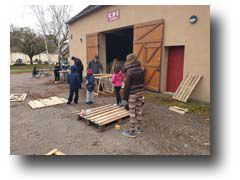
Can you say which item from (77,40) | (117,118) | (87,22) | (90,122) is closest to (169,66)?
(117,118)

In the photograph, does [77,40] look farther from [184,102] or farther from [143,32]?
[184,102]

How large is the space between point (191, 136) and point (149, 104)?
2.54 m

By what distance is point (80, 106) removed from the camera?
20.9 feet

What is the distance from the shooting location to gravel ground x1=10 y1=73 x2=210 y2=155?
343cm

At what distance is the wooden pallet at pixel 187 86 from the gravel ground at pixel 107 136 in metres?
1.27

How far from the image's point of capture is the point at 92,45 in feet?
40.4

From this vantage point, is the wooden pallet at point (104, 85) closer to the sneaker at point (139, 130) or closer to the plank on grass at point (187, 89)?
the plank on grass at point (187, 89)

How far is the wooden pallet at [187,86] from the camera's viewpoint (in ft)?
20.7

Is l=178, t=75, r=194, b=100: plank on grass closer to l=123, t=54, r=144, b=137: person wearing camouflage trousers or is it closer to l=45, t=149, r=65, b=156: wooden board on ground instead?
l=123, t=54, r=144, b=137: person wearing camouflage trousers

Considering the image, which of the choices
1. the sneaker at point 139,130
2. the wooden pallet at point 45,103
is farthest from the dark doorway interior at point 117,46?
the sneaker at point 139,130

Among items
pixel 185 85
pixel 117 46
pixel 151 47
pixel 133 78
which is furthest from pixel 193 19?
pixel 117 46

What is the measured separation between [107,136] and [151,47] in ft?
16.9

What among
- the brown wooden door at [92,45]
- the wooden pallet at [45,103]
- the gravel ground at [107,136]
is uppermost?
the brown wooden door at [92,45]

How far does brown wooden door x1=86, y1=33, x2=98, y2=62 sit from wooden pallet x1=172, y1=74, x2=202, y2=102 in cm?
697
